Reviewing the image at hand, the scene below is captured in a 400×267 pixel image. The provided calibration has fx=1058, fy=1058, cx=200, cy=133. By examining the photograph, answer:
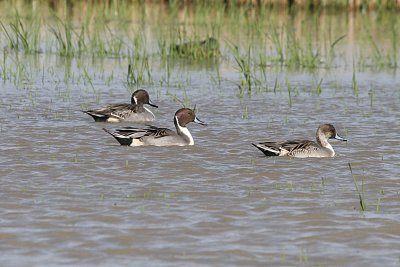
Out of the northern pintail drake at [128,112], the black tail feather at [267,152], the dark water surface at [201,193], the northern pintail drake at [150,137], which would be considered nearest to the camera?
the dark water surface at [201,193]

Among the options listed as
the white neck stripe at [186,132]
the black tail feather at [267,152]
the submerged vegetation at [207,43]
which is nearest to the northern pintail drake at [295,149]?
the black tail feather at [267,152]

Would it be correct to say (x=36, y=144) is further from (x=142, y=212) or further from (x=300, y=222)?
(x=300, y=222)

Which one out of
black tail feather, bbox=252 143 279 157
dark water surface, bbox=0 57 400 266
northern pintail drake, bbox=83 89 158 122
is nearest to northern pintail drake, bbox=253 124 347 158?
black tail feather, bbox=252 143 279 157

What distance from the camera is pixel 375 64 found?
17953 millimetres

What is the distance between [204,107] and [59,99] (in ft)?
6.37

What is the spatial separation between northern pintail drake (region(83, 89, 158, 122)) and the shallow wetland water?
0.13m

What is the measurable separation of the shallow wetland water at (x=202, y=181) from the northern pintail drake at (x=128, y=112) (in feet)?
0.44

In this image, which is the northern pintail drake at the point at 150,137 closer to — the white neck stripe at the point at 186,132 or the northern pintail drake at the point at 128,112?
the white neck stripe at the point at 186,132

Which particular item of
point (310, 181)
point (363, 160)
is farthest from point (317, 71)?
point (310, 181)

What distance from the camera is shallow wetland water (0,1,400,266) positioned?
6.66 metres

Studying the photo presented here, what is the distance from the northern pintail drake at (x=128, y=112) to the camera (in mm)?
12609

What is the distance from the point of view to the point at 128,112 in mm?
13055

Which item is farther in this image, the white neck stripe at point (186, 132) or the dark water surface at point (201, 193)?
the white neck stripe at point (186, 132)

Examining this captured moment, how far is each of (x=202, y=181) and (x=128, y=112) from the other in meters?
4.33
